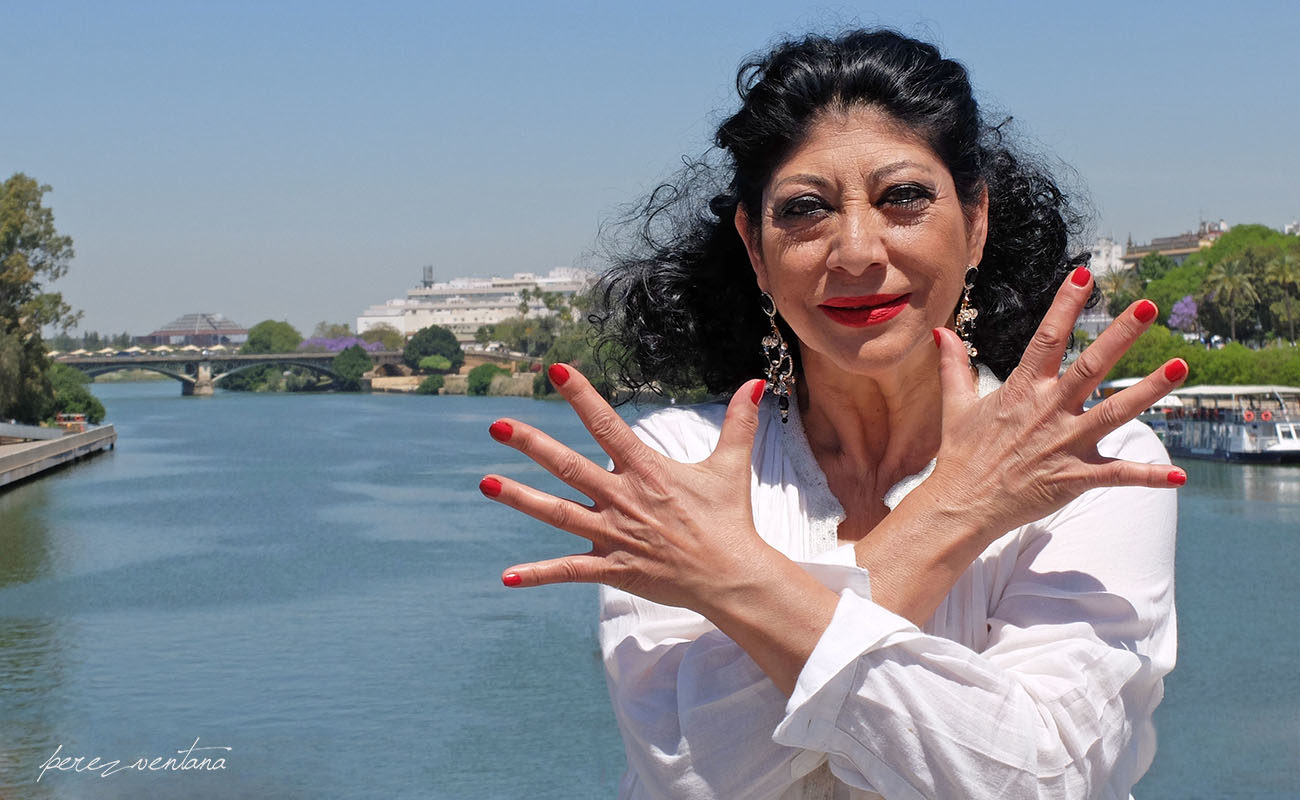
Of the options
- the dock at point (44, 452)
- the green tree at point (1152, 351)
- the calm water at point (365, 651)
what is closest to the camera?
the calm water at point (365, 651)

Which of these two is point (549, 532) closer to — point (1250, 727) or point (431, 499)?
point (431, 499)

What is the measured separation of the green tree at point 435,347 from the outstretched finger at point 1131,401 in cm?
8967

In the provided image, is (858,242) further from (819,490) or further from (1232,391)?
(1232,391)

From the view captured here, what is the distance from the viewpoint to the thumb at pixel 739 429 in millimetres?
1333

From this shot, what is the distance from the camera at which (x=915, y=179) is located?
1567 millimetres

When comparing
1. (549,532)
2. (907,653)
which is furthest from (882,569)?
(549,532)

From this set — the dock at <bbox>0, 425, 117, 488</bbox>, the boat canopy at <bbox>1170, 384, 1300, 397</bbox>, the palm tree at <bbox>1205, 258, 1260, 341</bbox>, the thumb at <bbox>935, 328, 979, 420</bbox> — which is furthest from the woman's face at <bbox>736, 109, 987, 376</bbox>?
the palm tree at <bbox>1205, 258, 1260, 341</bbox>

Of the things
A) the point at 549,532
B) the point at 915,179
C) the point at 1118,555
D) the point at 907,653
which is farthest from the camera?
the point at 549,532

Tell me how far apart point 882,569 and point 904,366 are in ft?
1.19

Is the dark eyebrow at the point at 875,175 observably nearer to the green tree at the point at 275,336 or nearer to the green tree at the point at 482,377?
the green tree at the point at 482,377

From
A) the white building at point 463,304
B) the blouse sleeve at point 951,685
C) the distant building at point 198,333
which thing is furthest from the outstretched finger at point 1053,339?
the distant building at point 198,333

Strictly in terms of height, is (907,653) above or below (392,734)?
above

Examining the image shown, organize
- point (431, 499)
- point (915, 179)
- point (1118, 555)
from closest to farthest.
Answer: point (1118, 555) < point (915, 179) < point (431, 499)

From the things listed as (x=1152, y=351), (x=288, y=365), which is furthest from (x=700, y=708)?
(x=288, y=365)
